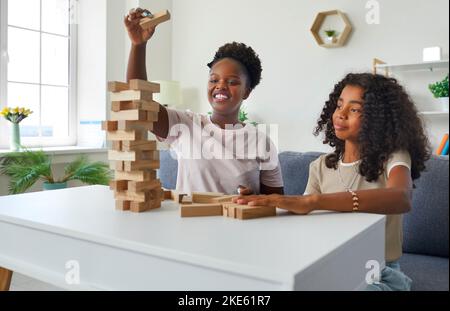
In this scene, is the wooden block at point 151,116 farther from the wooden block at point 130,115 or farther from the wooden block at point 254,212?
the wooden block at point 254,212

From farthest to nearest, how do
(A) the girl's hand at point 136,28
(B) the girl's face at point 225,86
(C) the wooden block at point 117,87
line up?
(B) the girl's face at point 225,86 < (A) the girl's hand at point 136,28 < (C) the wooden block at point 117,87

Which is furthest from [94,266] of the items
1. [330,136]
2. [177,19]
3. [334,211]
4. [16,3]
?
[177,19]

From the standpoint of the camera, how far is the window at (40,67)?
142 inches

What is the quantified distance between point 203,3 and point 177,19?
0.37 metres

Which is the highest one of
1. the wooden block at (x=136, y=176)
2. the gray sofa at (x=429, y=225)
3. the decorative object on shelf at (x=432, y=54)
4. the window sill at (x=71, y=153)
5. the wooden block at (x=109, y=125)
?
the decorative object on shelf at (x=432, y=54)

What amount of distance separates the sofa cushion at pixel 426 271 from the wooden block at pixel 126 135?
111cm

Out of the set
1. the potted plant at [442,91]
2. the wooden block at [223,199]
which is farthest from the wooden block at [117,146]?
the potted plant at [442,91]

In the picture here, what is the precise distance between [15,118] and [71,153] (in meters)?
0.57

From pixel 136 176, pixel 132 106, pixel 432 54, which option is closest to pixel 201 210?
pixel 136 176

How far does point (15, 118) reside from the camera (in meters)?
3.32

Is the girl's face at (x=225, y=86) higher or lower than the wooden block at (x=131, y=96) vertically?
higher
